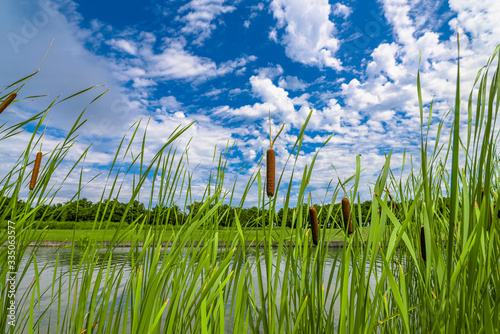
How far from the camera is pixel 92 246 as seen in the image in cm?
122

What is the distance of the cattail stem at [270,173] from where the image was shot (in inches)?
36.6

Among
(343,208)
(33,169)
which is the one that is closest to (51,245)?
(33,169)

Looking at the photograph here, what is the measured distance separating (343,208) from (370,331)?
0.39 m

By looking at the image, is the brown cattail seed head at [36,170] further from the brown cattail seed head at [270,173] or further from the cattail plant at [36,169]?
the brown cattail seed head at [270,173]

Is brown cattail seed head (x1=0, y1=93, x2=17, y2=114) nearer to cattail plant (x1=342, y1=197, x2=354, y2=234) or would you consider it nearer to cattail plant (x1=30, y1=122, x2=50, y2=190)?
cattail plant (x1=30, y1=122, x2=50, y2=190)

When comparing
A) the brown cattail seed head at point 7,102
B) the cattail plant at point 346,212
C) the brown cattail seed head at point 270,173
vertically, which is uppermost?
the brown cattail seed head at point 7,102

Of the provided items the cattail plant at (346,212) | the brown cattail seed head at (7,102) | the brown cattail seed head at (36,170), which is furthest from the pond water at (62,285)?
the brown cattail seed head at (7,102)

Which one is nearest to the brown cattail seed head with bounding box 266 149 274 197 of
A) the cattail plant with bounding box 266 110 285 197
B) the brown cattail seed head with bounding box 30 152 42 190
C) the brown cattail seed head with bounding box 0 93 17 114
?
the cattail plant with bounding box 266 110 285 197

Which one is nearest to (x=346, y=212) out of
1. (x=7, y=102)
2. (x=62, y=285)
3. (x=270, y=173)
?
(x=270, y=173)

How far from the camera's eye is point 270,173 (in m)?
0.97

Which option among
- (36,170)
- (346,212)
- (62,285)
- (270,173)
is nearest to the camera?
(270,173)

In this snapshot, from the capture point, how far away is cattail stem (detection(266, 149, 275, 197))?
93cm

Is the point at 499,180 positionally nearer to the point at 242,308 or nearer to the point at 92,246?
the point at 242,308

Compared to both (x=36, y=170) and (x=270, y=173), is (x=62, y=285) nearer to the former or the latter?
(x=36, y=170)
